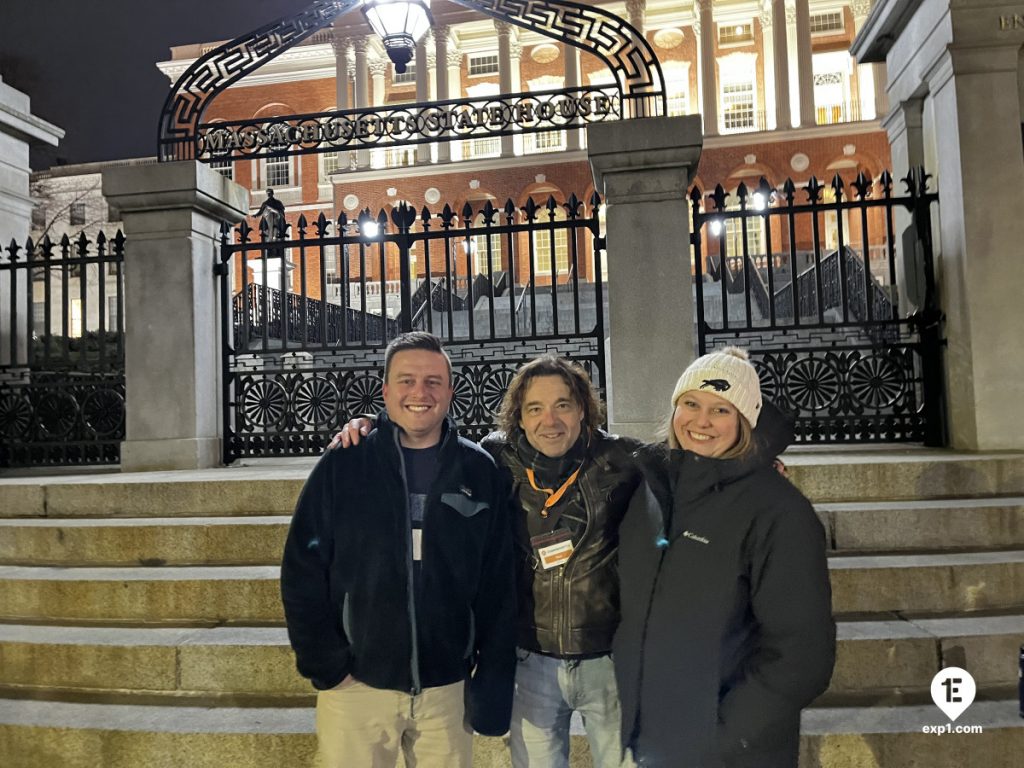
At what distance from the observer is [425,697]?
7.99 feet

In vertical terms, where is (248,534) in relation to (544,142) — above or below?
below

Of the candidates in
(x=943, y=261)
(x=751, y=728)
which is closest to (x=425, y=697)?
(x=751, y=728)

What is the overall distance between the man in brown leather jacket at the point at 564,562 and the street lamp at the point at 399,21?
540 centimetres

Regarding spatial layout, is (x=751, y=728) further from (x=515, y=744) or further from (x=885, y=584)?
(x=885, y=584)

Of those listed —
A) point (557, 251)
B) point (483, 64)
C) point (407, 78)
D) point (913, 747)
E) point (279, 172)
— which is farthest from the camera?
point (279, 172)

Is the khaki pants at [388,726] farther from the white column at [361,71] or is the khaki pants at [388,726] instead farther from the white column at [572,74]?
the white column at [361,71]

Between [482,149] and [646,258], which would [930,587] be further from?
[482,149]

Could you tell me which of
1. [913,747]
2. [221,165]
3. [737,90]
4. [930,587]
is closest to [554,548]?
[913,747]

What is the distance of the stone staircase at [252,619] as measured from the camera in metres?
3.37

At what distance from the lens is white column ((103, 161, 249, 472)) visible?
675 cm

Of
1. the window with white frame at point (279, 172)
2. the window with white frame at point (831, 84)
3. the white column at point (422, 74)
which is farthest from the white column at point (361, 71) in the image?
the window with white frame at point (831, 84)

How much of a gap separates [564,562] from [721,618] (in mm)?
548

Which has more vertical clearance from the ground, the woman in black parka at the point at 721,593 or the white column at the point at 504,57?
the white column at the point at 504,57

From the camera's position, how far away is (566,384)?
2.45 metres
